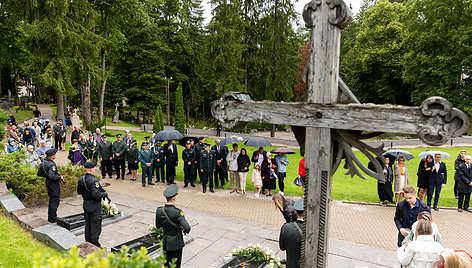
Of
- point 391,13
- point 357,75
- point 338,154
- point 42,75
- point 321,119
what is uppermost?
point 391,13

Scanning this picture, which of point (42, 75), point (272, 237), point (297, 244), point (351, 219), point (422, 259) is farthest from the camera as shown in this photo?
point (42, 75)

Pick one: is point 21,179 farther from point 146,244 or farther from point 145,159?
point 146,244

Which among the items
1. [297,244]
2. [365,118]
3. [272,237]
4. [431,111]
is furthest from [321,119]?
[272,237]

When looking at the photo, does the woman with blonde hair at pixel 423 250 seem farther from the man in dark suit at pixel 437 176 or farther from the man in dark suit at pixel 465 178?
the man in dark suit at pixel 465 178

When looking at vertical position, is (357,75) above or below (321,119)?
above

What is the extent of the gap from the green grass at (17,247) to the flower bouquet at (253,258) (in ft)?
11.1

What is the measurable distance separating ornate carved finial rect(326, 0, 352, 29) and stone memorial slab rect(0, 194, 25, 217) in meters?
8.44

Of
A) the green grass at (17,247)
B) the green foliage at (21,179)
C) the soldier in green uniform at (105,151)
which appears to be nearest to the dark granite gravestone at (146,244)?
the green grass at (17,247)

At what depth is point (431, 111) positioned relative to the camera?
3.02 meters

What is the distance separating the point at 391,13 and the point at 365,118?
129 ft

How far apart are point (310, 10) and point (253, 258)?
197 inches

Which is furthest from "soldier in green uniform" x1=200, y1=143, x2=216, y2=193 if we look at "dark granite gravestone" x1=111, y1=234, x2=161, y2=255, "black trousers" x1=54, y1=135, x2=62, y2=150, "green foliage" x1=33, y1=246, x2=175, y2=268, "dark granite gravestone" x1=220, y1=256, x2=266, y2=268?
"black trousers" x1=54, y1=135, x2=62, y2=150

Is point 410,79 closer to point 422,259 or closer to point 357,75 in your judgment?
point 357,75

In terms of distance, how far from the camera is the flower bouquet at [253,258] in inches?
248
